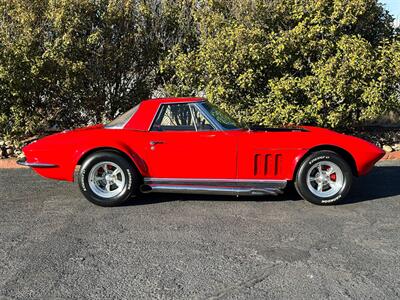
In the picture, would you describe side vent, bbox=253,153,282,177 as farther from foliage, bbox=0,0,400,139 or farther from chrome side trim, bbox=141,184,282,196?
foliage, bbox=0,0,400,139

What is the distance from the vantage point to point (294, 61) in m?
8.69

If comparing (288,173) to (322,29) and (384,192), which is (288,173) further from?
(322,29)

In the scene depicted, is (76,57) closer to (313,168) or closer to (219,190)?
(219,190)

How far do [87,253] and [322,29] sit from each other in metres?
6.52

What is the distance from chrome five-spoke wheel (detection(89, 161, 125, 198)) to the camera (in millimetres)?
5387

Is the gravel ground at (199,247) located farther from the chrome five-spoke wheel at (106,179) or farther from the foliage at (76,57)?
the foliage at (76,57)

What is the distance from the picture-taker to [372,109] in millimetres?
8328

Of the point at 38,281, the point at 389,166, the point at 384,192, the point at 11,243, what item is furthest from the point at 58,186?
the point at 389,166

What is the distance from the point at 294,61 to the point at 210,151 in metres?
4.23

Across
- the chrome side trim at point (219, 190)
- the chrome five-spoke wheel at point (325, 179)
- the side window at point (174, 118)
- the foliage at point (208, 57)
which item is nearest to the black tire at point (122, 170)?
the chrome side trim at point (219, 190)

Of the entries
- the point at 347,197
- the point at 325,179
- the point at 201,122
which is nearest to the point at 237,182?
the point at 201,122

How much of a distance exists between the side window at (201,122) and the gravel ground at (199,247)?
97cm

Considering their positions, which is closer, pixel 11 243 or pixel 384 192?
pixel 11 243

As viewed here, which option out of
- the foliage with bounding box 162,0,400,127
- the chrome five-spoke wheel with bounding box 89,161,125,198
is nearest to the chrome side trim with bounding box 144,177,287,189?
the chrome five-spoke wheel with bounding box 89,161,125,198
